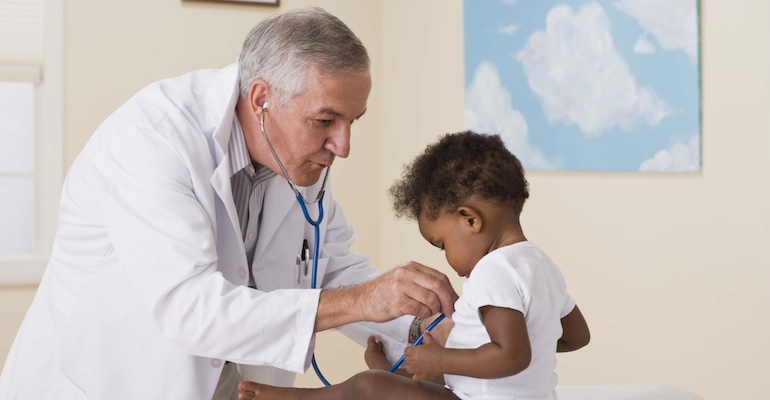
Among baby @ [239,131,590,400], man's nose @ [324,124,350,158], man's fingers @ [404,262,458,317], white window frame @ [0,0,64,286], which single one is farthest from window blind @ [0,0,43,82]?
man's fingers @ [404,262,458,317]

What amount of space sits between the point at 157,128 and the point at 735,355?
155cm

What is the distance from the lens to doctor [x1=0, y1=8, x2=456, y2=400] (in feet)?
4.39

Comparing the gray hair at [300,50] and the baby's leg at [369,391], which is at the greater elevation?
the gray hair at [300,50]

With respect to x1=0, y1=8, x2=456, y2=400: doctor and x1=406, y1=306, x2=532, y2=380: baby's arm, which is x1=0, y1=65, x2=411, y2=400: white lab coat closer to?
x1=0, y1=8, x2=456, y2=400: doctor

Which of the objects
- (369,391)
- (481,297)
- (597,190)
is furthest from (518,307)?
(597,190)

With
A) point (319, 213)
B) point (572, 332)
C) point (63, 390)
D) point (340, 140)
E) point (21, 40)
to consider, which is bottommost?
point (63, 390)

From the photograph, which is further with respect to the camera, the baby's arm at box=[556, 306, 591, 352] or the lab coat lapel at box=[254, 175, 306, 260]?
the lab coat lapel at box=[254, 175, 306, 260]

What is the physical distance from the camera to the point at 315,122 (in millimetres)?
1590

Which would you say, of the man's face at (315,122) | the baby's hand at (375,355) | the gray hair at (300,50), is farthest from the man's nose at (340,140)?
the baby's hand at (375,355)

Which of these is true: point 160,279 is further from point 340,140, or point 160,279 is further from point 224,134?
point 340,140

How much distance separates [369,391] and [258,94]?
624mm

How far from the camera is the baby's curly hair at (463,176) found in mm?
1454

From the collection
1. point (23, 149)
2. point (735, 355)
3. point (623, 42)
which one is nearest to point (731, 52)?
point (623, 42)

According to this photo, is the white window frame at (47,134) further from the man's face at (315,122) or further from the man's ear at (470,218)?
the man's ear at (470,218)
